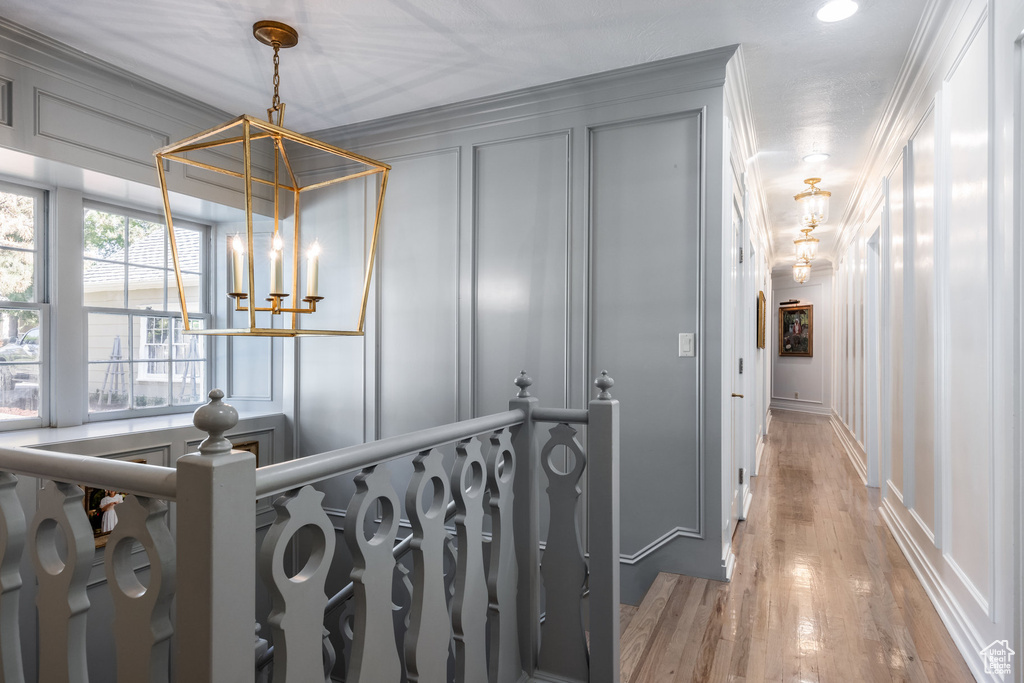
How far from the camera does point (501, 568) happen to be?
1.72m

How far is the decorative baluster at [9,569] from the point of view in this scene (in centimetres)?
117

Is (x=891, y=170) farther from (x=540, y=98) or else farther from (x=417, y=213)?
(x=417, y=213)

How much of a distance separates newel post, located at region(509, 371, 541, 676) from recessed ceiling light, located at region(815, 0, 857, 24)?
1.98 metres

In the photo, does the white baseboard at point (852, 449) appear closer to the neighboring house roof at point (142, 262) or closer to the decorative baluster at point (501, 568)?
the decorative baluster at point (501, 568)

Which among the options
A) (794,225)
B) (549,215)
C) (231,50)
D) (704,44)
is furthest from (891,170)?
(231,50)

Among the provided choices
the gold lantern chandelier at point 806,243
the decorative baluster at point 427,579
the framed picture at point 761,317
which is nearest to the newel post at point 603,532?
the decorative baluster at point 427,579

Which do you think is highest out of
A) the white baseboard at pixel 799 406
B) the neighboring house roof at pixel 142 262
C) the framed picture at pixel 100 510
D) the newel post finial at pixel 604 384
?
the neighboring house roof at pixel 142 262

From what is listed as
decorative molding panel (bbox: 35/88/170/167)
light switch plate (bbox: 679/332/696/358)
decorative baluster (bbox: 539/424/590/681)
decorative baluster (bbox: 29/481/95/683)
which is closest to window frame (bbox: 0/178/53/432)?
decorative molding panel (bbox: 35/88/170/167)

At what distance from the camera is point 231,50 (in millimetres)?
2762

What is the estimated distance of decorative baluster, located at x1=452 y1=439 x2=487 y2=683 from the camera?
1542 millimetres

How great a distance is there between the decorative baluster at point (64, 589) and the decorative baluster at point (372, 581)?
0.47 meters

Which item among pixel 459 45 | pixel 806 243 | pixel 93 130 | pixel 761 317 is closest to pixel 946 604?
pixel 459 45

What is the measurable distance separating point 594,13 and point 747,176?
2.15m

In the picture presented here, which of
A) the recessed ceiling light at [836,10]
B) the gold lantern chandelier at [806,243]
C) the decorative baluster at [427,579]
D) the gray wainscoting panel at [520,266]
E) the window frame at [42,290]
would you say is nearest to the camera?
the decorative baluster at [427,579]
